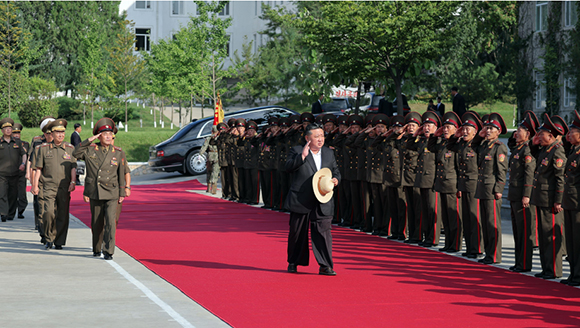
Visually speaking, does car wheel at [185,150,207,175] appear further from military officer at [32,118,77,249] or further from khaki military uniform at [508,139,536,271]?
khaki military uniform at [508,139,536,271]

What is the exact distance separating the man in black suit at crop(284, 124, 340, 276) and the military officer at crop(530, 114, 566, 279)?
2.55m

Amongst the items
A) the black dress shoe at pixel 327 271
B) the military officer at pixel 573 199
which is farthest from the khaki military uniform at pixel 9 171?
the military officer at pixel 573 199

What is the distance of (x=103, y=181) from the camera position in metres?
10.7

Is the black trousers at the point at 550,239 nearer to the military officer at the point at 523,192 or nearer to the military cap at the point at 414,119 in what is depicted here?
the military officer at the point at 523,192

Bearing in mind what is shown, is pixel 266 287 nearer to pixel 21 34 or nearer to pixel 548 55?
pixel 548 55

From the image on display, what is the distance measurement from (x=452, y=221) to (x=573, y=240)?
2.63 meters

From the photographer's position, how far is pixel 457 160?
11.3m

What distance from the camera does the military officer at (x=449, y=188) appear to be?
11.4m

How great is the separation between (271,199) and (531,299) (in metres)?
10.7

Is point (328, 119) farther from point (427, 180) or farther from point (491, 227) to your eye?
point (491, 227)

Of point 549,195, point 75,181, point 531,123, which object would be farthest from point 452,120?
point 75,181

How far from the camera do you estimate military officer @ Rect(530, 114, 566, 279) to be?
9.27m

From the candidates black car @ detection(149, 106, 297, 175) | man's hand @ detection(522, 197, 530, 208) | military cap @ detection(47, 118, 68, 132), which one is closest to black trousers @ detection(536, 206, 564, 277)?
man's hand @ detection(522, 197, 530, 208)

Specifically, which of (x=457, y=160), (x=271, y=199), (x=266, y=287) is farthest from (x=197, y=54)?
(x=266, y=287)
